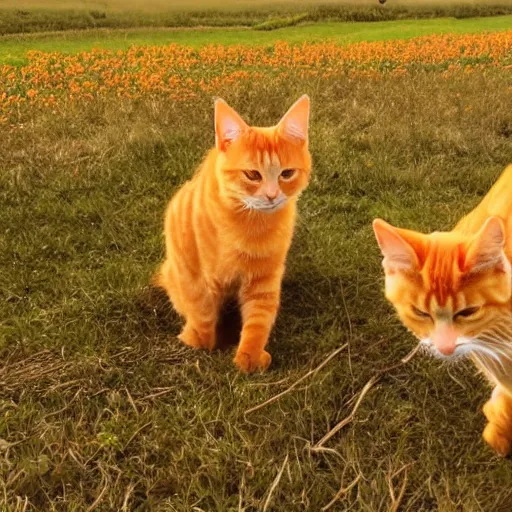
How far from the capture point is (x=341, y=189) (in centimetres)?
441

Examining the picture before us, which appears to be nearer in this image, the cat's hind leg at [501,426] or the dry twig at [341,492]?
the dry twig at [341,492]

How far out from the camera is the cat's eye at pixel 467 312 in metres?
1.79

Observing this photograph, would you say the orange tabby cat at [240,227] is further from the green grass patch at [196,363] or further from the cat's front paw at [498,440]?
the cat's front paw at [498,440]

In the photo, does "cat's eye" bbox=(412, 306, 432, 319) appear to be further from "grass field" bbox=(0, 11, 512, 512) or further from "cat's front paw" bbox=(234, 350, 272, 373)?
"cat's front paw" bbox=(234, 350, 272, 373)

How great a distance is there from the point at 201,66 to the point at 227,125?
16.5ft

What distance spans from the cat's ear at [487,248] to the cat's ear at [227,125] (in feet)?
3.38

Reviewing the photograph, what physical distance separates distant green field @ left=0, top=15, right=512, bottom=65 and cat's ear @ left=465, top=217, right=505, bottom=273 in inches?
260

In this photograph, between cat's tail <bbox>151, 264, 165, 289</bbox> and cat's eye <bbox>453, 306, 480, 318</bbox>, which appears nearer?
cat's eye <bbox>453, 306, 480, 318</bbox>

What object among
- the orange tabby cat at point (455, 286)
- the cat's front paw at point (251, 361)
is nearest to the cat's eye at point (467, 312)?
the orange tabby cat at point (455, 286)

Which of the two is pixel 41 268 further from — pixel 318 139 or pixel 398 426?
pixel 318 139

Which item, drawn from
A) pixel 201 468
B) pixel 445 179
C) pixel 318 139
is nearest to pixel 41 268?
pixel 201 468

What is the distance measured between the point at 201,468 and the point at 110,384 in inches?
24.7

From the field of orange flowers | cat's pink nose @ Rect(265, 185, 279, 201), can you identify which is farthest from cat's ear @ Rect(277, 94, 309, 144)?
the field of orange flowers

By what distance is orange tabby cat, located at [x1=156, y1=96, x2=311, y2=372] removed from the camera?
2.42 metres
